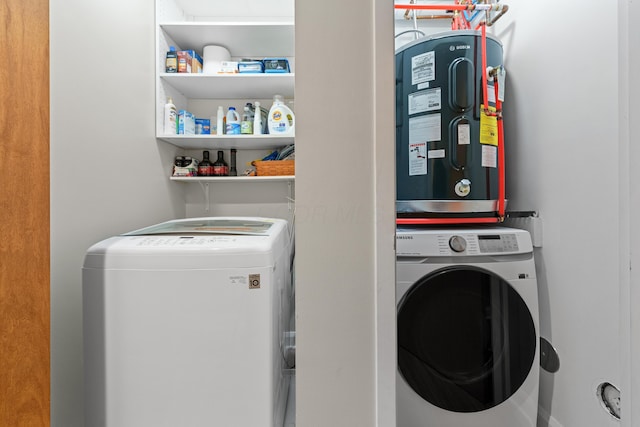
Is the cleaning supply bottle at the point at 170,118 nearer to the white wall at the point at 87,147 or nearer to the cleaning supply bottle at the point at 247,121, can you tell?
the white wall at the point at 87,147

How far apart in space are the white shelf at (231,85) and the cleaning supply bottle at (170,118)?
0.51ft

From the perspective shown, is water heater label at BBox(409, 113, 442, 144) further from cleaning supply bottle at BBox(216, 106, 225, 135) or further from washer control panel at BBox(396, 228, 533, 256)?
cleaning supply bottle at BBox(216, 106, 225, 135)

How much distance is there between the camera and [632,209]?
2.87 ft

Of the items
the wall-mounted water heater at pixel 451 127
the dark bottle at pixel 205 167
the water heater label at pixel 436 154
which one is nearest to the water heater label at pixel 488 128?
the wall-mounted water heater at pixel 451 127

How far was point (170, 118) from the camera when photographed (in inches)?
75.5

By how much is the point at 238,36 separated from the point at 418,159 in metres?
1.34

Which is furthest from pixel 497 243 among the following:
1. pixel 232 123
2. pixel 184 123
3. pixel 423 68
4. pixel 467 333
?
pixel 184 123

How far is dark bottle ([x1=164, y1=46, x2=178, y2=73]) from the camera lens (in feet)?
6.32

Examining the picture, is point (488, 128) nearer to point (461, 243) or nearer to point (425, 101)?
point (425, 101)

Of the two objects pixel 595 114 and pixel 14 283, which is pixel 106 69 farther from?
pixel 595 114

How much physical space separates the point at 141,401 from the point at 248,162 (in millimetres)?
1583

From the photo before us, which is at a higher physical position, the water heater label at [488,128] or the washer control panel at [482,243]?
the water heater label at [488,128]

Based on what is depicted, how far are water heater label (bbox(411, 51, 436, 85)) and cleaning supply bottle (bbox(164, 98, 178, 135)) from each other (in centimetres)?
137

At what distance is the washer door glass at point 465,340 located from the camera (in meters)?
1.37
